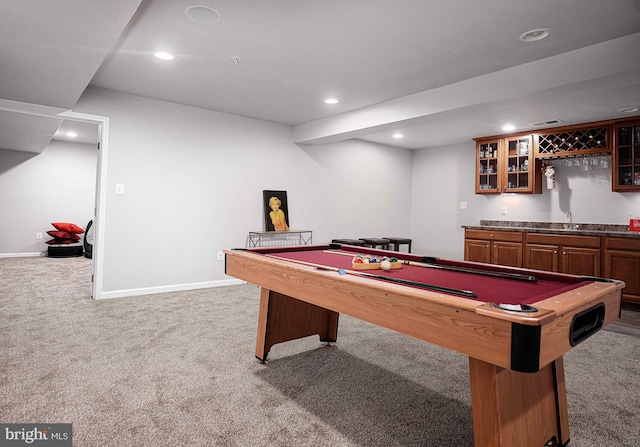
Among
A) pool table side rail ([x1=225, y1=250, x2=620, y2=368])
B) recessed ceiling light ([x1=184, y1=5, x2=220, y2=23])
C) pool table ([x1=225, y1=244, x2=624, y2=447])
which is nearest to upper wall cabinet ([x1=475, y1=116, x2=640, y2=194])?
pool table ([x1=225, y1=244, x2=624, y2=447])

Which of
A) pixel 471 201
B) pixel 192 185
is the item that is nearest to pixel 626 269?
pixel 471 201

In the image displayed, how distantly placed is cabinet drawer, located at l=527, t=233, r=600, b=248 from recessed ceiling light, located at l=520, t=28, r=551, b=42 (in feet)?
9.28

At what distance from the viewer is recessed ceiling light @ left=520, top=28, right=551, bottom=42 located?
98.7 inches

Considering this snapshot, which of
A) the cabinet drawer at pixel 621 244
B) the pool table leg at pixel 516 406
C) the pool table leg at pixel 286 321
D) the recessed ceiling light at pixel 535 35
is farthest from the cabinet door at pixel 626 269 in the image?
the pool table leg at pixel 286 321

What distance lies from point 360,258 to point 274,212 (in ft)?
10.7

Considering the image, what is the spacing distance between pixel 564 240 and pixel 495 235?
0.87 meters

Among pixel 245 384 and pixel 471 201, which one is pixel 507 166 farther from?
pixel 245 384

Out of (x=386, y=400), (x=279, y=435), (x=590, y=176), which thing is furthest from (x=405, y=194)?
(x=279, y=435)

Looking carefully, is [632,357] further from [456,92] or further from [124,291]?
[124,291]

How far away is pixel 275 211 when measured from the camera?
5254mm

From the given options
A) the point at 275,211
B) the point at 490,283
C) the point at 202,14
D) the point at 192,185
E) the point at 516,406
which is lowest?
the point at 516,406

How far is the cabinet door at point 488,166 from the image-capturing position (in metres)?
5.61

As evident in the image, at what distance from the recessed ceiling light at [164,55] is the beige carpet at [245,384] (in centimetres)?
225

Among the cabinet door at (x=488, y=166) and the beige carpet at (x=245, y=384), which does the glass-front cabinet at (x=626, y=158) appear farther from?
the beige carpet at (x=245, y=384)
